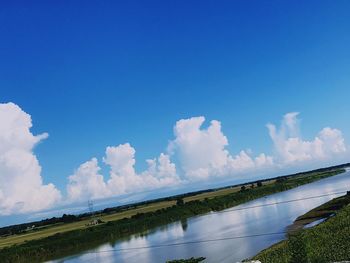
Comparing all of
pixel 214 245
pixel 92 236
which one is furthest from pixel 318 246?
pixel 92 236

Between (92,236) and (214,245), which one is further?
(92,236)

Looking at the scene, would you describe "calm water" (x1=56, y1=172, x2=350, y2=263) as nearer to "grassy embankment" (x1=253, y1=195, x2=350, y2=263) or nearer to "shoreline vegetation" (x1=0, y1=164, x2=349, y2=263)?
"grassy embankment" (x1=253, y1=195, x2=350, y2=263)

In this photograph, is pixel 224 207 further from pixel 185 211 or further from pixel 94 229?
pixel 94 229

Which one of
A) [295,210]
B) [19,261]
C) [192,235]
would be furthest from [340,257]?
[19,261]

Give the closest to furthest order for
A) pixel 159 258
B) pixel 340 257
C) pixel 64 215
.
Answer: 1. pixel 340 257
2. pixel 159 258
3. pixel 64 215

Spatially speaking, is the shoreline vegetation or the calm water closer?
the calm water

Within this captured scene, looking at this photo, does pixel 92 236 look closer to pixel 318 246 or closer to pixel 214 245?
pixel 214 245

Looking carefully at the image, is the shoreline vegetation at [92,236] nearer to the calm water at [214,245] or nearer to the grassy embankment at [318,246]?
the calm water at [214,245]

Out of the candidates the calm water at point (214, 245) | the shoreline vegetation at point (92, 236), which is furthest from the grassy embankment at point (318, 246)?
the shoreline vegetation at point (92, 236)

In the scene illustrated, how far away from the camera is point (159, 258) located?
41.1 meters

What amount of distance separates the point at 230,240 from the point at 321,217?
34.7 ft

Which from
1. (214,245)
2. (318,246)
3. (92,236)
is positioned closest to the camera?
(318,246)

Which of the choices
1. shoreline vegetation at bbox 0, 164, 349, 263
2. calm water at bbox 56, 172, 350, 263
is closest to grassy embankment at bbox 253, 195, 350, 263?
calm water at bbox 56, 172, 350, 263

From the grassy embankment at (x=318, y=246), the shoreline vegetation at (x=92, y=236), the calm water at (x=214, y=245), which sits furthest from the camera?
the shoreline vegetation at (x=92, y=236)
